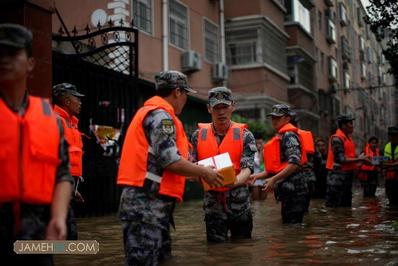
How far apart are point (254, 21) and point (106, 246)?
1708 cm

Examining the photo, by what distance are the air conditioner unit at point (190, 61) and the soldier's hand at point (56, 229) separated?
15.4 metres

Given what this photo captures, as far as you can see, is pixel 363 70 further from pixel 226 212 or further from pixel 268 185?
pixel 226 212

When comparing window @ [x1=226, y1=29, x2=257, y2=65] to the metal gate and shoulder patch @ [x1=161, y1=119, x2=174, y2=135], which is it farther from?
shoulder patch @ [x1=161, y1=119, x2=174, y2=135]

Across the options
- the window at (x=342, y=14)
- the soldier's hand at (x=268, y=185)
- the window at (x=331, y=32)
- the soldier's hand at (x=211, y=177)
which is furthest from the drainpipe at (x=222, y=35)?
the window at (x=342, y=14)

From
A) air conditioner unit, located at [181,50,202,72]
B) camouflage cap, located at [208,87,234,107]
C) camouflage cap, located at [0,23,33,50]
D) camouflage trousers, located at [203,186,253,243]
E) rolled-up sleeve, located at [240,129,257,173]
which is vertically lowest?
camouflage trousers, located at [203,186,253,243]

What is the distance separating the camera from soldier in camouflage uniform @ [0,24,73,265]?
280 cm

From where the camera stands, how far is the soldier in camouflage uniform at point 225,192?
638cm

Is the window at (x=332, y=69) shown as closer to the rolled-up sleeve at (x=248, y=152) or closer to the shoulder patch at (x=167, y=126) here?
the rolled-up sleeve at (x=248, y=152)

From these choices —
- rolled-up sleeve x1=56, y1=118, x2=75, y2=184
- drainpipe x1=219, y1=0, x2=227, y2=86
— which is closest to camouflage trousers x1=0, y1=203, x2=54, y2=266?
rolled-up sleeve x1=56, y1=118, x2=75, y2=184

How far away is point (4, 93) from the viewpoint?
9.64ft

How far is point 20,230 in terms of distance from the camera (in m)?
2.90

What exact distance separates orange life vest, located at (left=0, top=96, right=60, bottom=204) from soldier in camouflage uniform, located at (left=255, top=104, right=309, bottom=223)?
514 cm

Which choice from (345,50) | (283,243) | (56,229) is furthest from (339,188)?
(345,50)

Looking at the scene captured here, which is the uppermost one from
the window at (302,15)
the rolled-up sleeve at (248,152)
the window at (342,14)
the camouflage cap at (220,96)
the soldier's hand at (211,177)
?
the window at (342,14)
